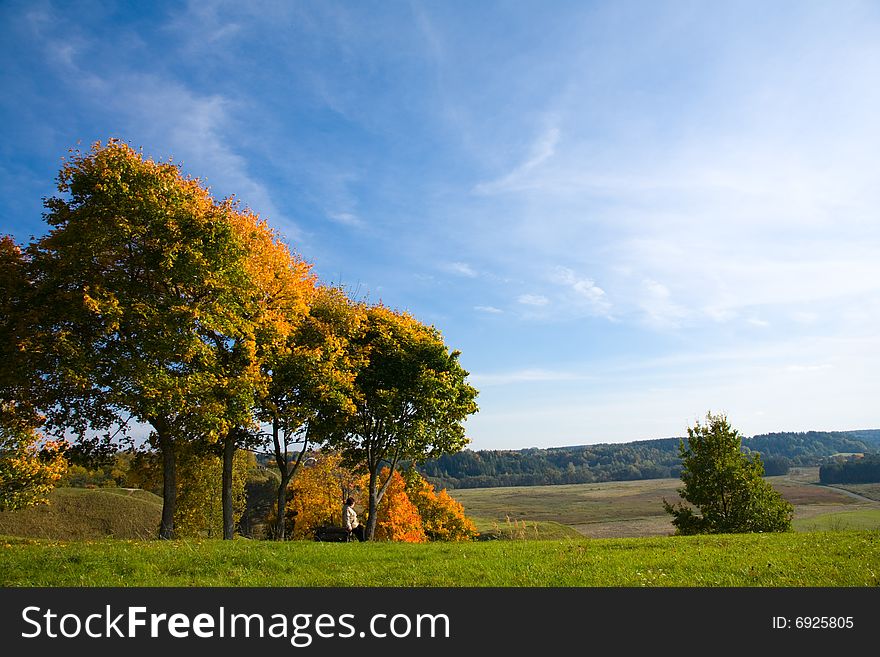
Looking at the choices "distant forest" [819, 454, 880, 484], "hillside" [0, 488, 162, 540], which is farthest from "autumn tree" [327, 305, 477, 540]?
"distant forest" [819, 454, 880, 484]

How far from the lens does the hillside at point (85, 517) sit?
55.6 m

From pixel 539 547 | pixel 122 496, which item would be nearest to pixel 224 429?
pixel 539 547

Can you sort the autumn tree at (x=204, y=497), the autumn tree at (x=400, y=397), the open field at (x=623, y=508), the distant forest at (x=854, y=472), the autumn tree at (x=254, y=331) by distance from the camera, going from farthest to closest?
the distant forest at (x=854, y=472), the open field at (x=623, y=508), the autumn tree at (x=204, y=497), the autumn tree at (x=400, y=397), the autumn tree at (x=254, y=331)

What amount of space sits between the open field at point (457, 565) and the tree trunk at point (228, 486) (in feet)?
25.4

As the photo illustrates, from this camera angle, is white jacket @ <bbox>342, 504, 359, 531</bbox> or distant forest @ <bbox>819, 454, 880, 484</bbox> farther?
distant forest @ <bbox>819, 454, 880, 484</bbox>

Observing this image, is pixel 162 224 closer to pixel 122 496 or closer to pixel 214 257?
pixel 214 257

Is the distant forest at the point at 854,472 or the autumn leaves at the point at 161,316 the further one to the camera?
the distant forest at the point at 854,472

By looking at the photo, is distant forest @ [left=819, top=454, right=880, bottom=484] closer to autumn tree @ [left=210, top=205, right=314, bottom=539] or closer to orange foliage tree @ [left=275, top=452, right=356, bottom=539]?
orange foliage tree @ [left=275, top=452, right=356, bottom=539]

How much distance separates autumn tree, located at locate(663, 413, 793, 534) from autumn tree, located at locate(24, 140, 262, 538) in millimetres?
30080

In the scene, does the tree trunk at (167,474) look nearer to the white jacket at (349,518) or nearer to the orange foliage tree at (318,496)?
the white jacket at (349,518)

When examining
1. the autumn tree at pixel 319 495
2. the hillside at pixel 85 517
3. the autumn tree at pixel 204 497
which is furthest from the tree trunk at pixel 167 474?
the hillside at pixel 85 517

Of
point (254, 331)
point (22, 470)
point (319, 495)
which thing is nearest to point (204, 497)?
point (319, 495)

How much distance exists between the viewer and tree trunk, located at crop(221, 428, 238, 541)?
2628 cm

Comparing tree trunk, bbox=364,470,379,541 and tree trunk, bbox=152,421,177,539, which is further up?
tree trunk, bbox=152,421,177,539
